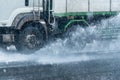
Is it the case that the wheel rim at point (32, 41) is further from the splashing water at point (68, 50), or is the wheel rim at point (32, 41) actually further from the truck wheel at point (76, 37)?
the truck wheel at point (76, 37)

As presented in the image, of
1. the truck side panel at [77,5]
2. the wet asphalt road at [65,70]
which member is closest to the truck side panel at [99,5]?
the truck side panel at [77,5]

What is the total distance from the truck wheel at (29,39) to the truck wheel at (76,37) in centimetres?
127

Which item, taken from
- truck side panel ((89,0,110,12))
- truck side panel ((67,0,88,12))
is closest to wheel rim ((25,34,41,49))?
truck side panel ((67,0,88,12))

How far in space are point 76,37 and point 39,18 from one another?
181 centimetres

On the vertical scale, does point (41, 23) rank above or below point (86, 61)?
above

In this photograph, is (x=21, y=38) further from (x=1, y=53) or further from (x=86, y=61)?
(x=86, y=61)

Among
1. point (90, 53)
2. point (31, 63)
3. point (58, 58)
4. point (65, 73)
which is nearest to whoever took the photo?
point (65, 73)

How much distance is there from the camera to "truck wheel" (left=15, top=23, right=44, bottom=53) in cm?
1577

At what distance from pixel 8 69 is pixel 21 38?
3.25 m

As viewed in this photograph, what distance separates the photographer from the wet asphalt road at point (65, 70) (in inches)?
452

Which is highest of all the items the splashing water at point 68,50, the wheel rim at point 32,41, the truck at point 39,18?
the truck at point 39,18

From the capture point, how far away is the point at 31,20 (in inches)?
629

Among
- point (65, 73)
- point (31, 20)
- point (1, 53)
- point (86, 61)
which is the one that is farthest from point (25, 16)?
point (65, 73)

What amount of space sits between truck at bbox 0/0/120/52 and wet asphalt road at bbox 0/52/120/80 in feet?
5.91
